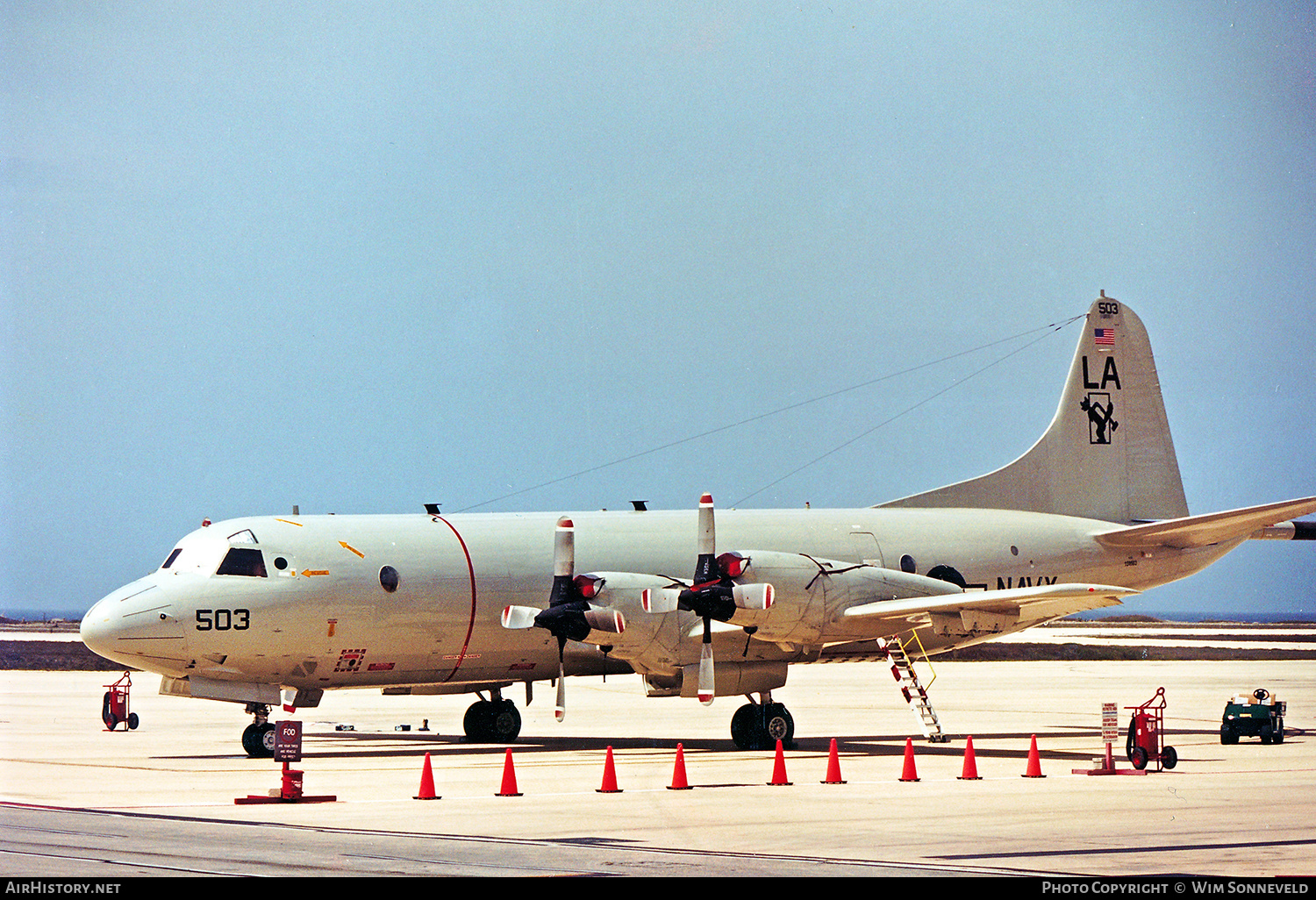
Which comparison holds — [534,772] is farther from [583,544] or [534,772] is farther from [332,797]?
[583,544]

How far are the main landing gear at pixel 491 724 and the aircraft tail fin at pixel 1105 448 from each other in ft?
32.0

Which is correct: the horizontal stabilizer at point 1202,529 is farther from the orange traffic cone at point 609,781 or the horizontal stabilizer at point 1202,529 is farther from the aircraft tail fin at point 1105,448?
Answer: the orange traffic cone at point 609,781

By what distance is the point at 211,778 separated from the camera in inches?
750

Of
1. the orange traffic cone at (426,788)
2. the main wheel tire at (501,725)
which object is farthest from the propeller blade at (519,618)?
the orange traffic cone at (426,788)

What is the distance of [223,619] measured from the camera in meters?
21.9

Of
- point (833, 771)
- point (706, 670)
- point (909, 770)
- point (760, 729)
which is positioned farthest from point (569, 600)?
point (909, 770)

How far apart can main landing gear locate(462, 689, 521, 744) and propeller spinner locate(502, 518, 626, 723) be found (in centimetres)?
335

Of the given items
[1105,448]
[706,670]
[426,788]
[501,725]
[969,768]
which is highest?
[1105,448]

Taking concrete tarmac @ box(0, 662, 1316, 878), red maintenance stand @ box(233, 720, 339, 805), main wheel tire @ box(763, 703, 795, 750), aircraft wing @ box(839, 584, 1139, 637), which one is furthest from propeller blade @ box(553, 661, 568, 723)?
red maintenance stand @ box(233, 720, 339, 805)

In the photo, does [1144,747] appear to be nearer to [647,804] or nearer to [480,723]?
[647,804]

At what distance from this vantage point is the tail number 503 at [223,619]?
71.4 ft

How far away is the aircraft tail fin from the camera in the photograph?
30.0 metres

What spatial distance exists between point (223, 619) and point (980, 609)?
1114cm
